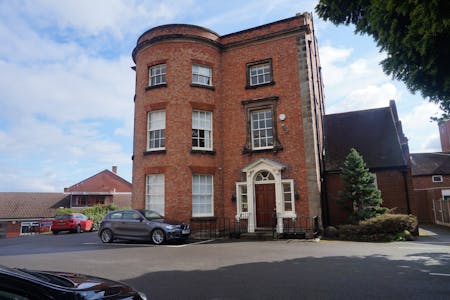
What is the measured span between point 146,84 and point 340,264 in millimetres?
14180

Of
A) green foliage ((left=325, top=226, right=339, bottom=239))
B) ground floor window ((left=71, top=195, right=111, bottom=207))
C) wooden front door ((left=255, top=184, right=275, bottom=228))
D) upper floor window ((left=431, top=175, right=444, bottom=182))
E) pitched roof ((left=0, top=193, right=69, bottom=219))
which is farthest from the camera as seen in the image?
ground floor window ((left=71, top=195, right=111, bottom=207))

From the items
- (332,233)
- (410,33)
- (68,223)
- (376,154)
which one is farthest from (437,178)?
(68,223)

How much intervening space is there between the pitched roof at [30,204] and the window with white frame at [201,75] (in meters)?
37.9

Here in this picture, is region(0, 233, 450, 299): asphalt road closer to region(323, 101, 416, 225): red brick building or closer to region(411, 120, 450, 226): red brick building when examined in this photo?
region(323, 101, 416, 225): red brick building

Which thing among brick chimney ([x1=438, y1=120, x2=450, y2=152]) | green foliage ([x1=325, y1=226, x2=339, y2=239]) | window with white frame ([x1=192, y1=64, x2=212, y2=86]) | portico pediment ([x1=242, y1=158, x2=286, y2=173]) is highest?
brick chimney ([x1=438, y1=120, x2=450, y2=152])

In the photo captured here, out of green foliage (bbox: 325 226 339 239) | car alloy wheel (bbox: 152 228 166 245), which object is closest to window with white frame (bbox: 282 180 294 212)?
green foliage (bbox: 325 226 339 239)

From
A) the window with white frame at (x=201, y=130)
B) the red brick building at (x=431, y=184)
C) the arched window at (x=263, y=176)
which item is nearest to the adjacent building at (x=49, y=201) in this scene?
the window with white frame at (x=201, y=130)

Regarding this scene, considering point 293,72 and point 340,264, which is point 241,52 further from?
point 340,264

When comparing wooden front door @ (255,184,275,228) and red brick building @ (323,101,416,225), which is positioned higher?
red brick building @ (323,101,416,225)

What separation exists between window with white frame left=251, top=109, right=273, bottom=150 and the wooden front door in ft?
7.48

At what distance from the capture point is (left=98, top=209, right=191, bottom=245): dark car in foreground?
13.2 m

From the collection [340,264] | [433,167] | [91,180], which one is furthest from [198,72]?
[91,180]

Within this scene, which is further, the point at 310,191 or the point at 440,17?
the point at 310,191

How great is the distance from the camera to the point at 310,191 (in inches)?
606
